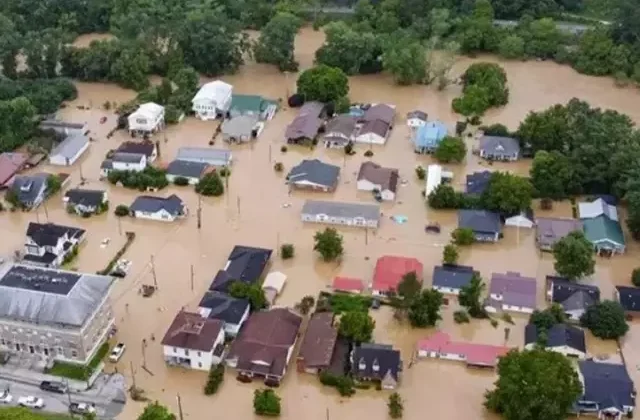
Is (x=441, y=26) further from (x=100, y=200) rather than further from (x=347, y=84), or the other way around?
(x=100, y=200)

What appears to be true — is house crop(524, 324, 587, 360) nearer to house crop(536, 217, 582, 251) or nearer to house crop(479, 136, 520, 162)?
house crop(536, 217, 582, 251)

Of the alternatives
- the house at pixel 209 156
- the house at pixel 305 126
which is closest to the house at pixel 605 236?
the house at pixel 305 126

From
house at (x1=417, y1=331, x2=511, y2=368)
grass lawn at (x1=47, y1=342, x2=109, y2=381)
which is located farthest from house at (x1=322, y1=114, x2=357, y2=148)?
grass lawn at (x1=47, y1=342, x2=109, y2=381)

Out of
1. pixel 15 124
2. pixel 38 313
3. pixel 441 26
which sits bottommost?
pixel 38 313

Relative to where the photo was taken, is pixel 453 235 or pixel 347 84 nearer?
pixel 453 235

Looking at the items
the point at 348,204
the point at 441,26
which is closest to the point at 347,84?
the point at 441,26

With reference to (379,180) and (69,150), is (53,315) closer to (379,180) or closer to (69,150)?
(69,150)
